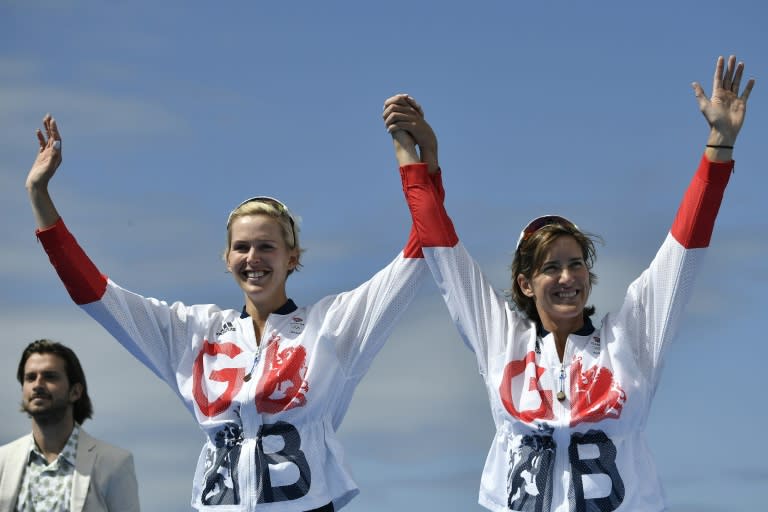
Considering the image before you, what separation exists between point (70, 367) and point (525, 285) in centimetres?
374

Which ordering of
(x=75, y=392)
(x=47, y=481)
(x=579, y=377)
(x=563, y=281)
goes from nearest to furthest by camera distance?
(x=579, y=377) < (x=563, y=281) < (x=47, y=481) < (x=75, y=392)

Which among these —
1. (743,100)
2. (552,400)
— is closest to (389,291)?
(552,400)

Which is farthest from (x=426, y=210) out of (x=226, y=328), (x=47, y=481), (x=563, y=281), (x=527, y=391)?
(x=47, y=481)

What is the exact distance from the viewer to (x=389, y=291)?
8.68m

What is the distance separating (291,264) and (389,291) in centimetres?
85

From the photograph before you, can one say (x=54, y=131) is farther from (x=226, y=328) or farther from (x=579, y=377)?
(x=579, y=377)

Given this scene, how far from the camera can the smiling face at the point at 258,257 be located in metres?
8.67

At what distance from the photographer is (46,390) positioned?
29.9 ft

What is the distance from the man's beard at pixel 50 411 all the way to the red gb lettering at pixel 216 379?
1.22m

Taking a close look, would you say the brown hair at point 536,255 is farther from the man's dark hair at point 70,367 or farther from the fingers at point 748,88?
the man's dark hair at point 70,367

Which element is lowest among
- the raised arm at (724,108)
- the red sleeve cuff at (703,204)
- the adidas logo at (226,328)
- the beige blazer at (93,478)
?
the beige blazer at (93,478)

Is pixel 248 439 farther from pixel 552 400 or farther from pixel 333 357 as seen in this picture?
pixel 552 400

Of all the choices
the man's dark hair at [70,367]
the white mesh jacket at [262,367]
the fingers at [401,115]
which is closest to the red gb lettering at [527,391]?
the white mesh jacket at [262,367]

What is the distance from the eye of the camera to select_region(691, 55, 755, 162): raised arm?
8.14 m
